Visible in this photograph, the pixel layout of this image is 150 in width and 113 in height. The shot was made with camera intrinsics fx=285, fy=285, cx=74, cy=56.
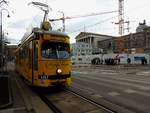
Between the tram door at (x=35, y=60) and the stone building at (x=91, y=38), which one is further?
the stone building at (x=91, y=38)

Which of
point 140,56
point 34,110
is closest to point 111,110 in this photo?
point 34,110

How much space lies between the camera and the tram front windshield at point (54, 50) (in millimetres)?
14828

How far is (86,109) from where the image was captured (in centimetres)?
1042

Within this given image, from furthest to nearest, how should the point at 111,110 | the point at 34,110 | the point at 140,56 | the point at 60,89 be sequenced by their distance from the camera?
the point at 140,56
the point at 60,89
the point at 34,110
the point at 111,110

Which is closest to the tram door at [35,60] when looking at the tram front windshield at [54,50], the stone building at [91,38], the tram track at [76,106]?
the tram front windshield at [54,50]

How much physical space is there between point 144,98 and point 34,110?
4.90m

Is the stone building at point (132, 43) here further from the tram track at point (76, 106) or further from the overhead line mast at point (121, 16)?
the tram track at point (76, 106)

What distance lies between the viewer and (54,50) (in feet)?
49.2

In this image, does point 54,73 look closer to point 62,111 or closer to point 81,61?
point 62,111

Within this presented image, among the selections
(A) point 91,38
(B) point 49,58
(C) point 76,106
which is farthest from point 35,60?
(A) point 91,38

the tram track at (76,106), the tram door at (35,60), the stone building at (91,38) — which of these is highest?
the stone building at (91,38)

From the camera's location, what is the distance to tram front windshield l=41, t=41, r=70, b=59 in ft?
48.6

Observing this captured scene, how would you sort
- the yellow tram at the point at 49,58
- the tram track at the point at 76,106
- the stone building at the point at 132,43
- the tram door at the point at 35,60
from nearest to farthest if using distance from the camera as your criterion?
the tram track at the point at 76,106 < the yellow tram at the point at 49,58 < the tram door at the point at 35,60 < the stone building at the point at 132,43

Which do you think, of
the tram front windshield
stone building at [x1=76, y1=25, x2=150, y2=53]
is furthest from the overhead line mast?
the tram front windshield
